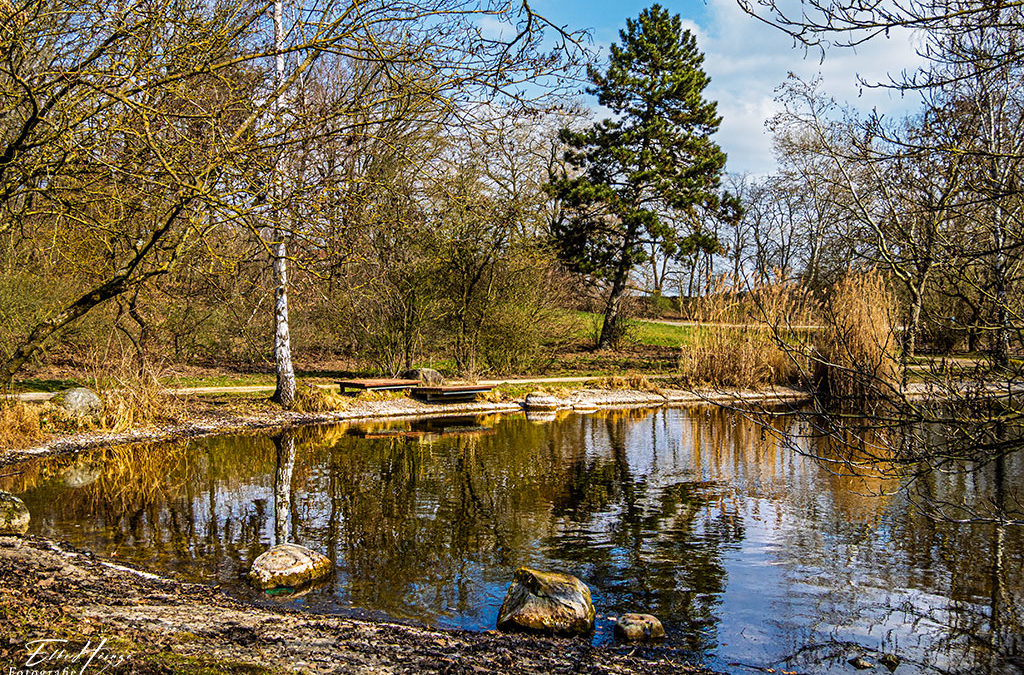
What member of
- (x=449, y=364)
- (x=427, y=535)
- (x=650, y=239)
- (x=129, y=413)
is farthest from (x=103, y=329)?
(x=650, y=239)

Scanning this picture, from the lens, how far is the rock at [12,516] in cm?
690

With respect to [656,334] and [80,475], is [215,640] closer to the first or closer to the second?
[80,475]

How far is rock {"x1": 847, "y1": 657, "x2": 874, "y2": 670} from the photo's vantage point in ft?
15.6

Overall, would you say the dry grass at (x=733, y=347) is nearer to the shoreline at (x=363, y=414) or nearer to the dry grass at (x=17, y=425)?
the shoreline at (x=363, y=414)

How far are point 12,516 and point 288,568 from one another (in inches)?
116

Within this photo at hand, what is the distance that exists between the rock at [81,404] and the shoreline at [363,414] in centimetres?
42

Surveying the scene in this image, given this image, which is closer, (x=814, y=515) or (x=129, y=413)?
(x=814, y=515)

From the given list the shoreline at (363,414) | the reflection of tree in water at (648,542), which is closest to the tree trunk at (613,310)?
the shoreline at (363,414)

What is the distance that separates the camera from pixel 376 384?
1552cm

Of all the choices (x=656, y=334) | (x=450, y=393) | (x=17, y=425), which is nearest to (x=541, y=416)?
(x=450, y=393)

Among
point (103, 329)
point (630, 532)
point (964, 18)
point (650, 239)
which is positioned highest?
point (650, 239)

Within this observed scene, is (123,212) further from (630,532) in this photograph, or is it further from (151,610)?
(630,532)

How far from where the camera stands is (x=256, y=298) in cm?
1595

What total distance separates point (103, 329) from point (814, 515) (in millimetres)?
14365
